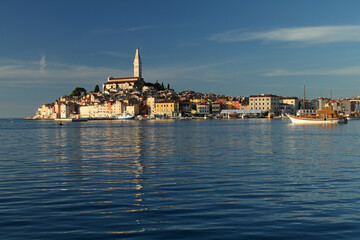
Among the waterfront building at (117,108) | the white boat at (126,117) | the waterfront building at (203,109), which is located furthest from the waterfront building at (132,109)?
the waterfront building at (203,109)

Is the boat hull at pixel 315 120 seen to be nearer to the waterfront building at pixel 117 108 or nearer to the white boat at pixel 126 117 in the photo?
the white boat at pixel 126 117

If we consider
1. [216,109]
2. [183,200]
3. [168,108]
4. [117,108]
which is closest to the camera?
[183,200]

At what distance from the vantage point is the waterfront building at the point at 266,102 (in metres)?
173

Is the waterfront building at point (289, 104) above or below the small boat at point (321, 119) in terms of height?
above

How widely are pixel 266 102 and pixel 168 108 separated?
44872 mm

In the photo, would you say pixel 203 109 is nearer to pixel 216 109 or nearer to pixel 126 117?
pixel 216 109

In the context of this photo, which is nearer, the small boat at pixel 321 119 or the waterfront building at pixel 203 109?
the small boat at pixel 321 119

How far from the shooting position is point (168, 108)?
181m

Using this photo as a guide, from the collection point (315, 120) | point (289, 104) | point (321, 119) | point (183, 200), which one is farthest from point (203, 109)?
point (183, 200)

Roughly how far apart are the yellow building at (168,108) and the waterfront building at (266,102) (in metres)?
34.4

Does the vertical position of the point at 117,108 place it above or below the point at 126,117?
above

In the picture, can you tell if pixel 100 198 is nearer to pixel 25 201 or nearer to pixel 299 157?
pixel 25 201

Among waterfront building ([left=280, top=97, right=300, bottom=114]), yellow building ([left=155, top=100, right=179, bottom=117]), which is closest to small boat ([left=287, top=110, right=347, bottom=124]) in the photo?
waterfront building ([left=280, top=97, right=300, bottom=114])

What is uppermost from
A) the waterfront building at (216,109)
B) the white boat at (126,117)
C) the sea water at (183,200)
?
the waterfront building at (216,109)
